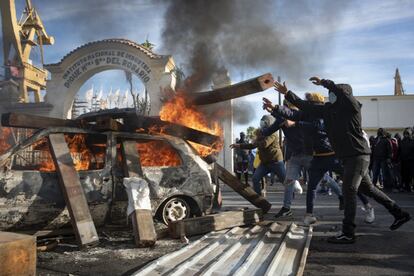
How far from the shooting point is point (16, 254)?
9.91 feet

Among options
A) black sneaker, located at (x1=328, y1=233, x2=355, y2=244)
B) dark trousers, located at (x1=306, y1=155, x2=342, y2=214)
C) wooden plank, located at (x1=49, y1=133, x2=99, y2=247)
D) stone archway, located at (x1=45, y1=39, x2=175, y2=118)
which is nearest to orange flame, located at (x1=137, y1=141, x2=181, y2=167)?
wooden plank, located at (x1=49, y1=133, x2=99, y2=247)

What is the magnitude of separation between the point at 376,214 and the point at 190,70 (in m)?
5.17

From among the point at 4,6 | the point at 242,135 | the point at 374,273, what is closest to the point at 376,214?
the point at 374,273

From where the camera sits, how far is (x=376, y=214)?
7.36 meters

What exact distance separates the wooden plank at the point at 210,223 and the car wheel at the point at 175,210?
17.9 inches

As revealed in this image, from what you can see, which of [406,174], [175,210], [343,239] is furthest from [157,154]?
[406,174]

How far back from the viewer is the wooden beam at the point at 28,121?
5.76 metres

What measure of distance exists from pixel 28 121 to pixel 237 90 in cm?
321

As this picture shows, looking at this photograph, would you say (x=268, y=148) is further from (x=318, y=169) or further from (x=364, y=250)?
(x=364, y=250)

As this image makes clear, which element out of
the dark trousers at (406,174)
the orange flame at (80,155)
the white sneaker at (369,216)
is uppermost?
the orange flame at (80,155)

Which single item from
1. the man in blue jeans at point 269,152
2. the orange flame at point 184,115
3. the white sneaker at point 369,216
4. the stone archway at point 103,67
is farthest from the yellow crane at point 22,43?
the white sneaker at point 369,216

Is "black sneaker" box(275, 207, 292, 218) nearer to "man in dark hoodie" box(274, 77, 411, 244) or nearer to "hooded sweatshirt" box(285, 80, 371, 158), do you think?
"man in dark hoodie" box(274, 77, 411, 244)

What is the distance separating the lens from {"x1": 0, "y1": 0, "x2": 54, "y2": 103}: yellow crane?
20.3 meters

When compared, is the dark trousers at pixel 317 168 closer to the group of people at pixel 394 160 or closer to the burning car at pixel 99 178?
the burning car at pixel 99 178
